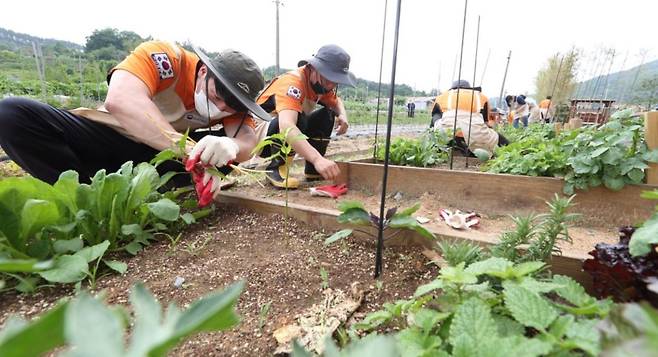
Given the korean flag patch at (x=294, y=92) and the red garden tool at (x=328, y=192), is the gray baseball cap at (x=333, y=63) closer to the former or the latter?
the korean flag patch at (x=294, y=92)

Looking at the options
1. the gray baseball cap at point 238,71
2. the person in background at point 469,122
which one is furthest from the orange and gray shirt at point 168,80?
the person in background at point 469,122

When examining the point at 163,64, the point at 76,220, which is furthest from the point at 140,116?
the point at 76,220

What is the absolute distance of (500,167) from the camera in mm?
2283

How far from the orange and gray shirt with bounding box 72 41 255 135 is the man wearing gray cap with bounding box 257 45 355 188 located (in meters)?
0.33

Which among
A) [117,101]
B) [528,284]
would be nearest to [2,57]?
[117,101]

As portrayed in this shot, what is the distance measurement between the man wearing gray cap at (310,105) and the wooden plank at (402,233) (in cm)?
28

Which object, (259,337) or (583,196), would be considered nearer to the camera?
(259,337)

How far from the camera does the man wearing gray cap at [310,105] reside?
221cm

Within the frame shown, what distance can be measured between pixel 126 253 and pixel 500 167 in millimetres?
2153

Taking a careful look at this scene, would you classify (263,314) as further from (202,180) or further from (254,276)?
(202,180)

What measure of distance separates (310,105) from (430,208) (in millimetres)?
1532

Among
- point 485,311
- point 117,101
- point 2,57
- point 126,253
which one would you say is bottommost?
point 126,253

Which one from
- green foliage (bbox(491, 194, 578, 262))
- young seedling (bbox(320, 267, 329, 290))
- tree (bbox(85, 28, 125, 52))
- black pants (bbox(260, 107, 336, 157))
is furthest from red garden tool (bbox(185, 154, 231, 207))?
tree (bbox(85, 28, 125, 52))

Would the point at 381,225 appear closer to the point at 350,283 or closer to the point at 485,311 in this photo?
the point at 350,283
